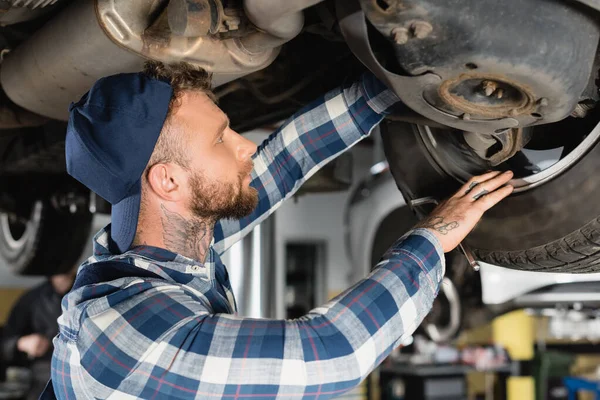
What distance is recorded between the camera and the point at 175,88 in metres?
0.89

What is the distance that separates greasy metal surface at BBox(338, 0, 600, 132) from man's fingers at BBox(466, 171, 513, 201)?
0.18m

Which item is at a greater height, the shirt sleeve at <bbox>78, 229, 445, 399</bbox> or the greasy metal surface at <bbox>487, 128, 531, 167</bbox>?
the greasy metal surface at <bbox>487, 128, 531, 167</bbox>

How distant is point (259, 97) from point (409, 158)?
0.36 meters

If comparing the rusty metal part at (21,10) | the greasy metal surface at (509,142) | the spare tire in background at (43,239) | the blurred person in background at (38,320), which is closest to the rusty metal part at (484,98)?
the greasy metal surface at (509,142)

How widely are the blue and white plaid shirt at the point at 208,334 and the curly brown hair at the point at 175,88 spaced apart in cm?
12

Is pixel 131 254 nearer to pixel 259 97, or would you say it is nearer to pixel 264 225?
pixel 259 97

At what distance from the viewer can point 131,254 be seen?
2.80 feet

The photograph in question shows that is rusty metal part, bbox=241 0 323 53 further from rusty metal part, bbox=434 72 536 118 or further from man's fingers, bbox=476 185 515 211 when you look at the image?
man's fingers, bbox=476 185 515 211

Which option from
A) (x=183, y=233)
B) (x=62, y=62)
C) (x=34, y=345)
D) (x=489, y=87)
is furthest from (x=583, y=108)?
(x=34, y=345)

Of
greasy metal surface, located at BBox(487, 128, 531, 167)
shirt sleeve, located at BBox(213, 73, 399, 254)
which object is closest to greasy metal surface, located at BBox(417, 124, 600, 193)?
greasy metal surface, located at BBox(487, 128, 531, 167)

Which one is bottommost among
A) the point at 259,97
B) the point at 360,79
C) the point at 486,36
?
the point at 486,36

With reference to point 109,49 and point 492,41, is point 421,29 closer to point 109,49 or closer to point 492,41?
point 492,41

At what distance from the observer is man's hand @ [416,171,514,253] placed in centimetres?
86

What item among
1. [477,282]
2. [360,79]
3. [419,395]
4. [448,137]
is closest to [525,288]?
[477,282]
